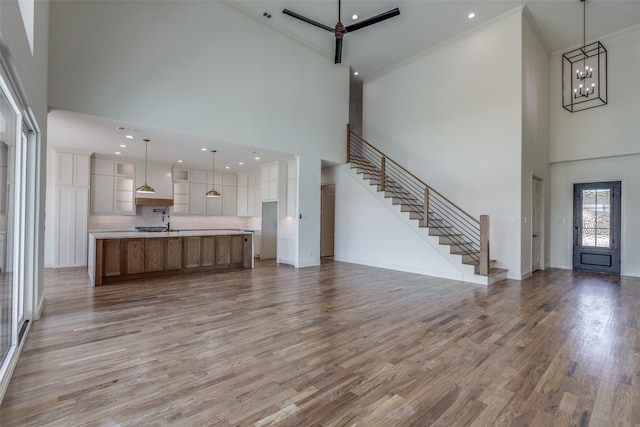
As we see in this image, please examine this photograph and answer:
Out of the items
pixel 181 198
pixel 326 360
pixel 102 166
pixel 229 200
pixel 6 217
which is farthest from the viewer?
pixel 229 200

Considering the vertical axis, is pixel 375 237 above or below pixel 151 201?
below

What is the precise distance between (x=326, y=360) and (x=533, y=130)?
23.3 feet

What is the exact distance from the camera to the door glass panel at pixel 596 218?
7.12 meters

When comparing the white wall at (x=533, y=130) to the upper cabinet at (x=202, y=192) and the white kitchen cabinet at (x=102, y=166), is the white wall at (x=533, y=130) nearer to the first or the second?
the upper cabinet at (x=202, y=192)

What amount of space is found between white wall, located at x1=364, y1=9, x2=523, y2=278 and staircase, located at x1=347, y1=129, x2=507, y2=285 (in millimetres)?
309

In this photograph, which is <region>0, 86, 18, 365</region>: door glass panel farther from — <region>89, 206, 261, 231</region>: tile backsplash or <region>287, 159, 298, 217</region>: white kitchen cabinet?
<region>89, 206, 261, 231</region>: tile backsplash

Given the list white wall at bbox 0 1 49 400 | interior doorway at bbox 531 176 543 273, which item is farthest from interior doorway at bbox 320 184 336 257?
white wall at bbox 0 1 49 400

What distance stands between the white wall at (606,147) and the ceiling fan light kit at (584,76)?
4.7 inches

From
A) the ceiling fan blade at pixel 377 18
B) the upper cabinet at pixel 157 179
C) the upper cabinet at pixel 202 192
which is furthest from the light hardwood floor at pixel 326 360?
the upper cabinet at pixel 202 192

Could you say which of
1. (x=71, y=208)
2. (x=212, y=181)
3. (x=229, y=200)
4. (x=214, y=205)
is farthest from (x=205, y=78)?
(x=229, y=200)

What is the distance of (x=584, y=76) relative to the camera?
22.2 ft

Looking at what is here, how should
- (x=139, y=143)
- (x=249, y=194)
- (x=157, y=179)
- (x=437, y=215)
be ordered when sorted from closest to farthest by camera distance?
(x=139, y=143) → (x=437, y=215) → (x=157, y=179) → (x=249, y=194)

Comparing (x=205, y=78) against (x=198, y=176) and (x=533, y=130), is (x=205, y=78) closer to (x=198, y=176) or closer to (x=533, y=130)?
(x=198, y=176)

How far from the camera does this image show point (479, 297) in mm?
4809
